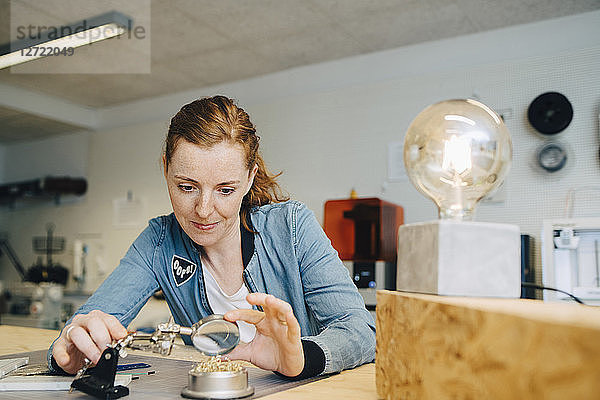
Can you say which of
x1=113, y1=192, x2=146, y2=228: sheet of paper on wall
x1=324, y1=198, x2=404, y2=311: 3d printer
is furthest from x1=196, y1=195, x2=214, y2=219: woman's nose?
x1=113, y1=192, x2=146, y2=228: sheet of paper on wall

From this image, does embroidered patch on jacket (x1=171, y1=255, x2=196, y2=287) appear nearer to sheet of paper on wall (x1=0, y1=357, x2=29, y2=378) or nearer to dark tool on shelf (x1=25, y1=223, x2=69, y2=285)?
sheet of paper on wall (x1=0, y1=357, x2=29, y2=378)

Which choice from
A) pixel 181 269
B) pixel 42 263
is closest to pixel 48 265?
pixel 42 263

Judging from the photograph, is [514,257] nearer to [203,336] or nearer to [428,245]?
[428,245]

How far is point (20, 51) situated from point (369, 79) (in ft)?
7.35

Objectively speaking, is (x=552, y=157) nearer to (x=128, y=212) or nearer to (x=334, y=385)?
(x=334, y=385)

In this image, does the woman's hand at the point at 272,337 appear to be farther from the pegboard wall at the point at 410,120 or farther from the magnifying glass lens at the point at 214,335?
the pegboard wall at the point at 410,120

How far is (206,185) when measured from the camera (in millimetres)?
1222

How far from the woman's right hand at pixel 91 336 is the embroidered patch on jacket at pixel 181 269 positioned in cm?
43

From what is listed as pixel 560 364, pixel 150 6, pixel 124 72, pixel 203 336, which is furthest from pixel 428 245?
pixel 124 72

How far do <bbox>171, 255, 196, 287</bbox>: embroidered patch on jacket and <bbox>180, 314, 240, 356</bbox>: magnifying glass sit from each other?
567mm

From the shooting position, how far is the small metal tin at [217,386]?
0.80m

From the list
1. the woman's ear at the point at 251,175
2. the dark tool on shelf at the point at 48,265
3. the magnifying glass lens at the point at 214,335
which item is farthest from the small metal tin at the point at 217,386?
the dark tool on shelf at the point at 48,265

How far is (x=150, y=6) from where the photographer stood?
116 inches

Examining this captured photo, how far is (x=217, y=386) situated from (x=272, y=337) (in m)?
0.15
